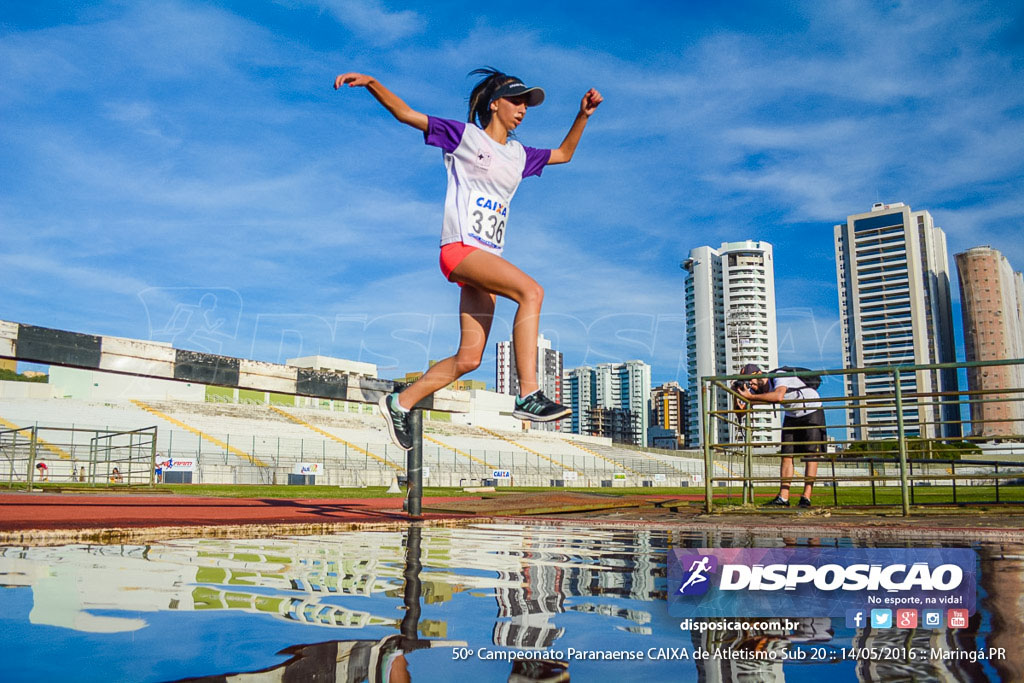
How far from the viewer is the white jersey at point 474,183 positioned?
14.2ft

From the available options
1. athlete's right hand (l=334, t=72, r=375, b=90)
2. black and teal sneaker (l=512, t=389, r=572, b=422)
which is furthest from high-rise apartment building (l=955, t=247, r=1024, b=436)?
athlete's right hand (l=334, t=72, r=375, b=90)

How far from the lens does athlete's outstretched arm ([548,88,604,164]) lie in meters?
4.78

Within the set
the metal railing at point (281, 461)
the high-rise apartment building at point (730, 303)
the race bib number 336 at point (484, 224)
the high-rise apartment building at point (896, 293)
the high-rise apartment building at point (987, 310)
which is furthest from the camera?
the high-rise apartment building at point (730, 303)

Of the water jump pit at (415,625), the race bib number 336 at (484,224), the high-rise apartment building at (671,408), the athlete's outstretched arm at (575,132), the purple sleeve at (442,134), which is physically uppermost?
the high-rise apartment building at (671,408)

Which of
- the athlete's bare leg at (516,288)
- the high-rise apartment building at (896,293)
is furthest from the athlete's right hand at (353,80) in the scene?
the high-rise apartment building at (896,293)

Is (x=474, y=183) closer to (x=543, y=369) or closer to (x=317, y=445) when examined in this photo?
(x=317, y=445)

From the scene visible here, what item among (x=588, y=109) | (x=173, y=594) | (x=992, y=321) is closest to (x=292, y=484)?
(x=588, y=109)

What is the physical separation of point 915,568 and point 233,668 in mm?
1592

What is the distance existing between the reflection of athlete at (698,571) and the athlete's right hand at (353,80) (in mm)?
3129

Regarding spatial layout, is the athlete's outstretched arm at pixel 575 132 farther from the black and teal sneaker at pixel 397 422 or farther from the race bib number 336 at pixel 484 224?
the black and teal sneaker at pixel 397 422

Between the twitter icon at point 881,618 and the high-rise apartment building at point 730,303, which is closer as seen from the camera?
the twitter icon at point 881,618

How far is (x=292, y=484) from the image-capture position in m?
28.9

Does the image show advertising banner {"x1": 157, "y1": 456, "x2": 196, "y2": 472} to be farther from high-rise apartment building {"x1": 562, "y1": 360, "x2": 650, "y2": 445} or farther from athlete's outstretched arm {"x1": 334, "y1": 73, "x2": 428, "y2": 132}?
high-rise apartment building {"x1": 562, "y1": 360, "x2": 650, "y2": 445}

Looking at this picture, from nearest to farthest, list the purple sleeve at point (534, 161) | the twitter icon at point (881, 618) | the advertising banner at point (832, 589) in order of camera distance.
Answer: the twitter icon at point (881, 618) → the advertising banner at point (832, 589) → the purple sleeve at point (534, 161)
